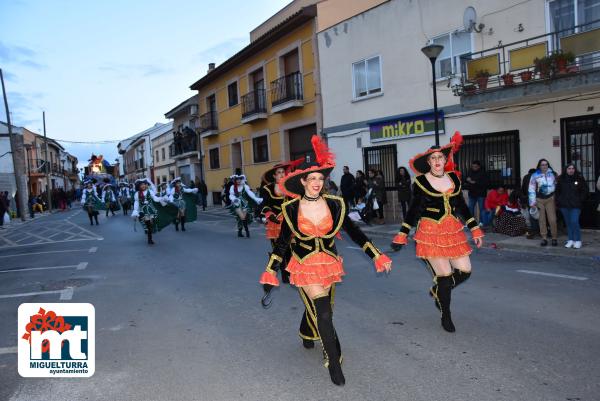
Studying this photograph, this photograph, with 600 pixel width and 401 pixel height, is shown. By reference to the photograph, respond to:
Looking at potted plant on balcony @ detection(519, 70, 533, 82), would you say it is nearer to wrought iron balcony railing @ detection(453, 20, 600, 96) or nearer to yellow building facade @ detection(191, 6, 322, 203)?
wrought iron balcony railing @ detection(453, 20, 600, 96)

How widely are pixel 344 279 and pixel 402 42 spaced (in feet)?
34.1

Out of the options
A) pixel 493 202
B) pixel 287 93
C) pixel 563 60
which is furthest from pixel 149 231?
pixel 287 93

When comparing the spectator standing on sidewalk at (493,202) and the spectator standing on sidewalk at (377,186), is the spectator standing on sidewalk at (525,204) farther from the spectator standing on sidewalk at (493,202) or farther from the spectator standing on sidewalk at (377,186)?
the spectator standing on sidewalk at (377,186)

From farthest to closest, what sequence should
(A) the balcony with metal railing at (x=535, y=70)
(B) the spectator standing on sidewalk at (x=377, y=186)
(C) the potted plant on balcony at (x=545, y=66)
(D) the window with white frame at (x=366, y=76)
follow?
1. (D) the window with white frame at (x=366, y=76)
2. (B) the spectator standing on sidewalk at (x=377, y=186)
3. (C) the potted plant on balcony at (x=545, y=66)
4. (A) the balcony with metal railing at (x=535, y=70)

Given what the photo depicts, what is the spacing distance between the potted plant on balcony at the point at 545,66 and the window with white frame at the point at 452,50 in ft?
10.7

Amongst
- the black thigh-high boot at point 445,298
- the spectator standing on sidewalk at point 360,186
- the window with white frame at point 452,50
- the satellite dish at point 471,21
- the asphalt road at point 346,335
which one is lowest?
the asphalt road at point 346,335

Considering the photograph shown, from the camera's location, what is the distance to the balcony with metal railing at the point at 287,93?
21.5 meters

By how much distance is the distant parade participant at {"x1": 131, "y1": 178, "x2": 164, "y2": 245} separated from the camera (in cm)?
1360

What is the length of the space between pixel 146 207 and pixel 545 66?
406 inches

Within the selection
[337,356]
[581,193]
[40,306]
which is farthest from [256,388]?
[581,193]

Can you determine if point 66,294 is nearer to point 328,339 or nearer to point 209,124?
point 328,339

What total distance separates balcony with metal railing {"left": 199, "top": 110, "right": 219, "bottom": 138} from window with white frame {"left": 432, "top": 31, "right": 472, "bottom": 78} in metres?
18.5

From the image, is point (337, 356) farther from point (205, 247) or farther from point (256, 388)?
point (205, 247)

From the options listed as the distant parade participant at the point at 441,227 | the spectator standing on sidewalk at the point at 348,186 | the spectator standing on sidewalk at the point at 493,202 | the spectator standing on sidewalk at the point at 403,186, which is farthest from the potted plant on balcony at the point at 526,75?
the distant parade participant at the point at 441,227
